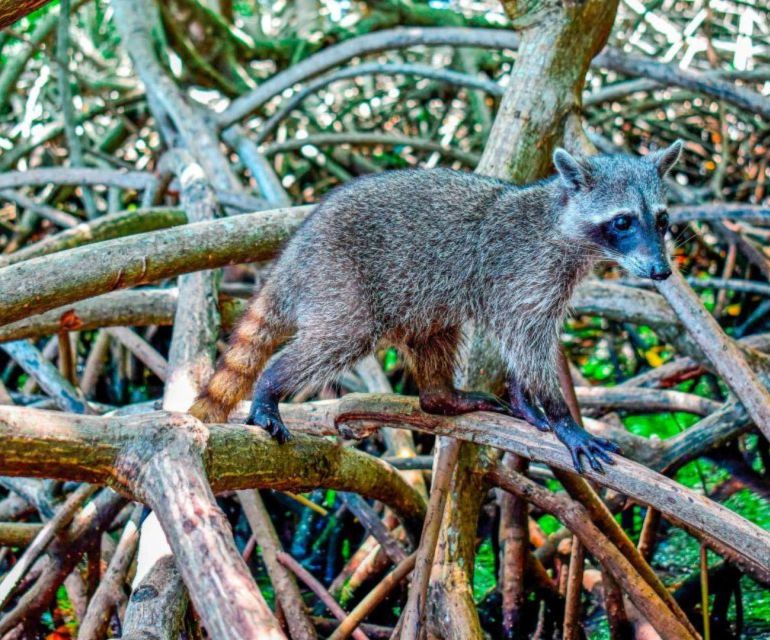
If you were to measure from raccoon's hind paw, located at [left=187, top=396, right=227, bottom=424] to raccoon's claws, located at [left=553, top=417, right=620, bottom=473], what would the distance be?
4.89ft

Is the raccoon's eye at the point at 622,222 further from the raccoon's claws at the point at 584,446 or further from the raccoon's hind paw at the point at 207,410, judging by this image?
the raccoon's hind paw at the point at 207,410

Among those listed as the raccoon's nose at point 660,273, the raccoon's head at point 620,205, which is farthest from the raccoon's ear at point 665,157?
the raccoon's nose at point 660,273

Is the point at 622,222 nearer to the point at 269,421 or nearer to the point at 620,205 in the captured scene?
the point at 620,205

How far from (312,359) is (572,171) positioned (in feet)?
4.88

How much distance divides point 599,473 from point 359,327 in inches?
55.1

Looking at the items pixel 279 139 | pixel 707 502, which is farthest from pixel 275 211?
pixel 279 139

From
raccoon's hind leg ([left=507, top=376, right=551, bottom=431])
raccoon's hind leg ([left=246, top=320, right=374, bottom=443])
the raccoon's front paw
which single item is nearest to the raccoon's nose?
raccoon's hind leg ([left=507, top=376, right=551, bottom=431])

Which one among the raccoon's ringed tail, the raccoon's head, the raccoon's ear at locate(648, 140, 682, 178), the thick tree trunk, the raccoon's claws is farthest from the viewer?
the thick tree trunk

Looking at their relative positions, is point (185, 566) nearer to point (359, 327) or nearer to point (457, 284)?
point (359, 327)

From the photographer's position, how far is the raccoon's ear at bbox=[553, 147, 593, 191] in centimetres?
427

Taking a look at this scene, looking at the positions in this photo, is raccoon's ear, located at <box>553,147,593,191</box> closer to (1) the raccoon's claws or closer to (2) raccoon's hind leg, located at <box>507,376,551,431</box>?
(2) raccoon's hind leg, located at <box>507,376,551,431</box>

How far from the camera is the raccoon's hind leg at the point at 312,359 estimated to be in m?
4.27

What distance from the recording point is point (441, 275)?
451 cm

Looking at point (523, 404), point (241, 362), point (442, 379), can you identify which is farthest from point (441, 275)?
point (241, 362)
